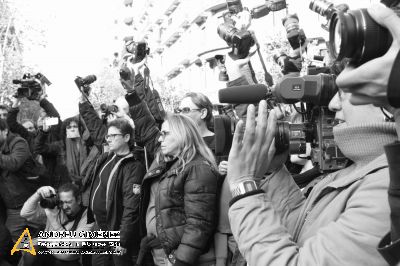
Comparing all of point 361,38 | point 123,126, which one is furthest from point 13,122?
point 361,38

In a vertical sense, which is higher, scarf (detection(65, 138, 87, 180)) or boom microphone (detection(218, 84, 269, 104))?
boom microphone (detection(218, 84, 269, 104))

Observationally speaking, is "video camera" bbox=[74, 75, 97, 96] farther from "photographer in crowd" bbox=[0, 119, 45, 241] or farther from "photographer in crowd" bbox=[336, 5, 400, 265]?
"photographer in crowd" bbox=[336, 5, 400, 265]

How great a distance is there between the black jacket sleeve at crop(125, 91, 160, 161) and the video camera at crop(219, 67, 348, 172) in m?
2.86

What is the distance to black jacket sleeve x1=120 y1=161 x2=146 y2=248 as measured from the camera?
4.60 m

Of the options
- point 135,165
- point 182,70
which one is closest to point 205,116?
point 135,165

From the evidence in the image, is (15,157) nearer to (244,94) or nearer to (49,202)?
(49,202)

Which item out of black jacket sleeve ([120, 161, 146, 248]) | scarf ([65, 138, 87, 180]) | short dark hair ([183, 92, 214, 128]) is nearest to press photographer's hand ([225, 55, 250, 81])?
short dark hair ([183, 92, 214, 128])

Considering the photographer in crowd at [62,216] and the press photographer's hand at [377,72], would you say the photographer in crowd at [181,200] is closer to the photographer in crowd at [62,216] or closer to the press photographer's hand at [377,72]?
the photographer in crowd at [62,216]

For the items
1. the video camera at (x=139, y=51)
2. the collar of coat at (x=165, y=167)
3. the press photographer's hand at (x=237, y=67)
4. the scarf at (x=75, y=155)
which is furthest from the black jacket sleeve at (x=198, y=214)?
the scarf at (x=75, y=155)

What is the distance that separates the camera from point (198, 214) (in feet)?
11.7

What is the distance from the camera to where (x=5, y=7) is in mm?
24312

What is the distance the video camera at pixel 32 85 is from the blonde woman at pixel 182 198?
3.55 metres

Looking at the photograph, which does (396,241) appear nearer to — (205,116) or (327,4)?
(327,4)

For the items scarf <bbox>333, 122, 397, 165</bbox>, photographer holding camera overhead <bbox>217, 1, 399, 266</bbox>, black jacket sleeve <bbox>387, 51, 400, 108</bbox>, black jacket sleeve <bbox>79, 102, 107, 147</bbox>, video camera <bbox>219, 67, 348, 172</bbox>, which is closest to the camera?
black jacket sleeve <bbox>387, 51, 400, 108</bbox>
